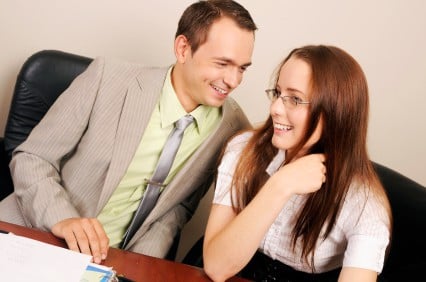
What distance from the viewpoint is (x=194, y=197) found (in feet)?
5.49

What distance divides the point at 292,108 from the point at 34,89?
40.4 inches

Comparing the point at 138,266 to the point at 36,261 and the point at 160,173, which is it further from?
the point at 160,173

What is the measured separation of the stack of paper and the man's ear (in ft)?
2.79

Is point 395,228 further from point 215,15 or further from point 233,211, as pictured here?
point 215,15

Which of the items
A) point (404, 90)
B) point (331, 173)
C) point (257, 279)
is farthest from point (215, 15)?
point (404, 90)

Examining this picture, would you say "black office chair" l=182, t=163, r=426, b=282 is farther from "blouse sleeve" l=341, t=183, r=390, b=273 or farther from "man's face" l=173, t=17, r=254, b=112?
"man's face" l=173, t=17, r=254, b=112

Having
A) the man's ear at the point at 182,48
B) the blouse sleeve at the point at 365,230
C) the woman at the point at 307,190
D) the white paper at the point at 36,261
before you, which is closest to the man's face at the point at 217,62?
the man's ear at the point at 182,48

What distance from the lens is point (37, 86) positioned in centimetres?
163

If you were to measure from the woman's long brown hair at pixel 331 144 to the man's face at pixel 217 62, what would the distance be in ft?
0.91

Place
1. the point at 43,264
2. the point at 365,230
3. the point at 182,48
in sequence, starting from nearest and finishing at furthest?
the point at 43,264
the point at 365,230
the point at 182,48

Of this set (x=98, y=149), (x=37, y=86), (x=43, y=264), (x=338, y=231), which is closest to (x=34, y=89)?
(x=37, y=86)

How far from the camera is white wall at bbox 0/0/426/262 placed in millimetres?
1889

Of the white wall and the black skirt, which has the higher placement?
the white wall

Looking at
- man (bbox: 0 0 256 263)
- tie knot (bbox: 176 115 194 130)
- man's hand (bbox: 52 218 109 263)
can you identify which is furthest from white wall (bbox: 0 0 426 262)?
man's hand (bbox: 52 218 109 263)
